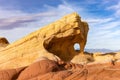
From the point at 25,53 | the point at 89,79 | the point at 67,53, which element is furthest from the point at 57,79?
the point at 67,53

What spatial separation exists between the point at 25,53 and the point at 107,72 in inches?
640

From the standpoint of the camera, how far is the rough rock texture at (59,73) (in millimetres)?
16859

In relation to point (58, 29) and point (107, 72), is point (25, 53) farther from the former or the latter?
point (107, 72)

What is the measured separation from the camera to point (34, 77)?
1864cm

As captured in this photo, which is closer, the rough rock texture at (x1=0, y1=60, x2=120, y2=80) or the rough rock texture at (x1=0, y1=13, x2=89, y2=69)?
the rough rock texture at (x1=0, y1=60, x2=120, y2=80)

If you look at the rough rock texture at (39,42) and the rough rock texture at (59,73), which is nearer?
the rough rock texture at (59,73)

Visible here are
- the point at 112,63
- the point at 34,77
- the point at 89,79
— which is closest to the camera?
the point at 89,79

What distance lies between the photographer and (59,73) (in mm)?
17578

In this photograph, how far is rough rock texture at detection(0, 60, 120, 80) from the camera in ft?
55.3

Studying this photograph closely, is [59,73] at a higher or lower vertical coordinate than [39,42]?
lower

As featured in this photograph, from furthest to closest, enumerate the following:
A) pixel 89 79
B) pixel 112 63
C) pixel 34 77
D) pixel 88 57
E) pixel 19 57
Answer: pixel 88 57
pixel 19 57
pixel 112 63
pixel 34 77
pixel 89 79

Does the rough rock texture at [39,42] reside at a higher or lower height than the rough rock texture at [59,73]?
higher

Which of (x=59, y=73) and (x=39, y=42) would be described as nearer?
(x=59, y=73)

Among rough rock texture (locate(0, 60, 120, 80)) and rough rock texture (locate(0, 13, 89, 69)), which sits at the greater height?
rough rock texture (locate(0, 13, 89, 69))
